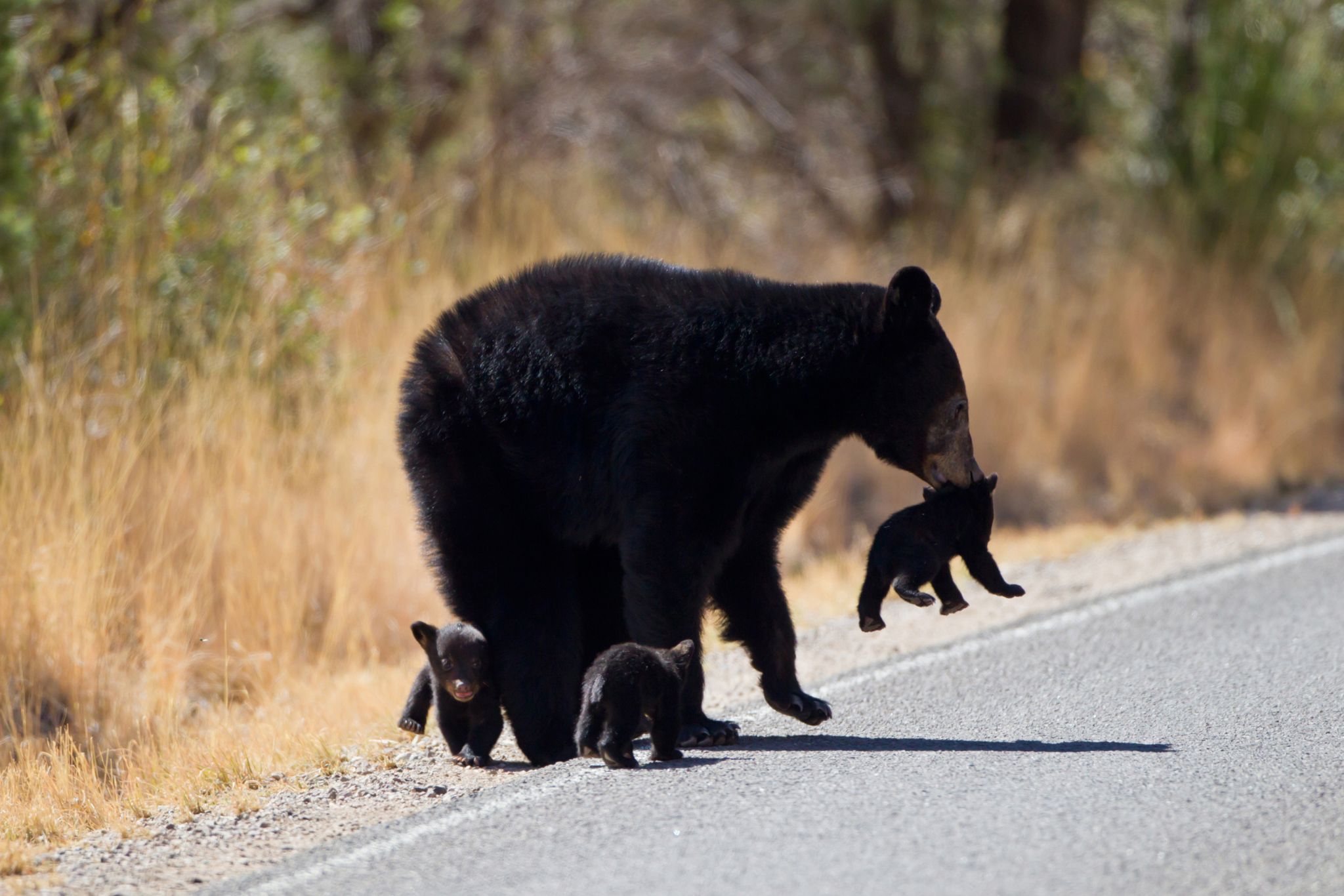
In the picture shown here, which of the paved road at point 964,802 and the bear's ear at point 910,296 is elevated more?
the bear's ear at point 910,296

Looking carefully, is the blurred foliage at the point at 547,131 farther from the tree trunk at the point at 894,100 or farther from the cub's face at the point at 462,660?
the cub's face at the point at 462,660

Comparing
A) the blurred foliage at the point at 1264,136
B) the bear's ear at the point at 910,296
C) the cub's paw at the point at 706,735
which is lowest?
the cub's paw at the point at 706,735

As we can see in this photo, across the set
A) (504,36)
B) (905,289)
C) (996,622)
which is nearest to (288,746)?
(905,289)

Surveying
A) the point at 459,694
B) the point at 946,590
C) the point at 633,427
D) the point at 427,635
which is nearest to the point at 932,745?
the point at 946,590

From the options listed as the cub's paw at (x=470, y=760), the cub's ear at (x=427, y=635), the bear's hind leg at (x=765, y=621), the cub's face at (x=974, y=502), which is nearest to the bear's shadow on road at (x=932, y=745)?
the bear's hind leg at (x=765, y=621)

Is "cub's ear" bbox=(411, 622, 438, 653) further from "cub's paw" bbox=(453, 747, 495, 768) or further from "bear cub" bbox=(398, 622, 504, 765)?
"cub's paw" bbox=(453, 747, 495, 768)

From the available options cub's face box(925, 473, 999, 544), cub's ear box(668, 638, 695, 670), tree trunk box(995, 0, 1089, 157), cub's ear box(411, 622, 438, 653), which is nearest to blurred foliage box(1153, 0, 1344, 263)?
tree trunk box(995, 0, 1089, 157)

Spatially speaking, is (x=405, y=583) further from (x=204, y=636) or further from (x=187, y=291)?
(x=187, y=291)

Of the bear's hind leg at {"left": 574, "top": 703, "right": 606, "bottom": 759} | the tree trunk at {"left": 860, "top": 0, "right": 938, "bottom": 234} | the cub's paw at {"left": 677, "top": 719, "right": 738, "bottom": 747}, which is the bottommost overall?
the cub's paw at {"left": 677, "top": 719, "right": 738, "bottom": 747}

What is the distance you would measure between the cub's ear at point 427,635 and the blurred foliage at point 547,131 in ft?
10.6

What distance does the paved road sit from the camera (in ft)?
12.4

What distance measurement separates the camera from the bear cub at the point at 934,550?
514 centimetres

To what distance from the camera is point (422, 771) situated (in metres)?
5.27

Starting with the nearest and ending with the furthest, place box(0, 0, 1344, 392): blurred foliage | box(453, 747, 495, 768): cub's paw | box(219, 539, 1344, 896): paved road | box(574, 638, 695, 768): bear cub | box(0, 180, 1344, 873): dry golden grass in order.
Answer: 1. box(219, 539, 1344, 896): paved road
2. box(574, 638, 695, 768): bear cub
3. box(453, 747, 495, 768): cub's paw
4. box(0, 180, 1344, 873): dry golden grass
5. box(0, 0, 1344, 392): blurred foliage
